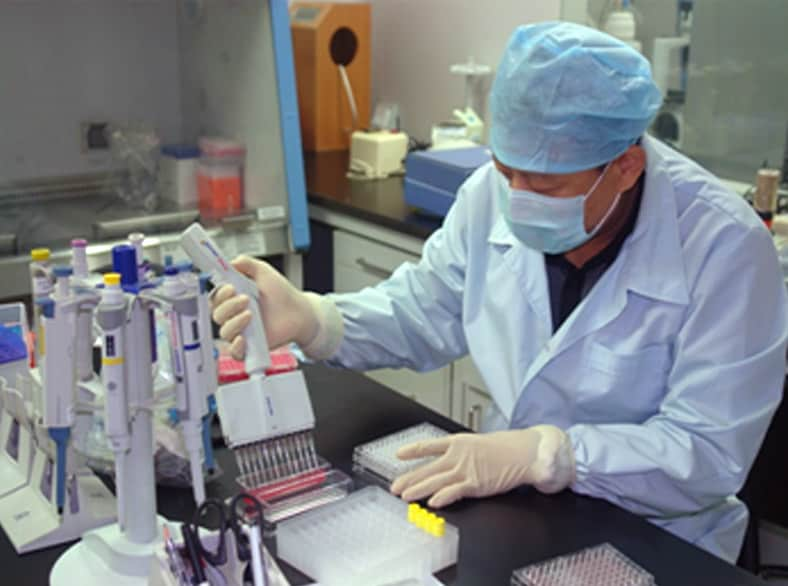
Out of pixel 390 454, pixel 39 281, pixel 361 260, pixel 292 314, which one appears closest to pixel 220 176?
pixel 361 260

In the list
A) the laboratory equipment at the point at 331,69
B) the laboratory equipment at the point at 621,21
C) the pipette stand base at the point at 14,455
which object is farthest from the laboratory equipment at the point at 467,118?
the pipette stand base at the point at 14,455

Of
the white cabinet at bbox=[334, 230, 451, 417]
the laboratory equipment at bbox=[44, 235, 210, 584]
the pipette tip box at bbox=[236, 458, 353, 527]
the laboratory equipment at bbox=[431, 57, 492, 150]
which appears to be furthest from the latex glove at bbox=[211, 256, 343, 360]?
the laboratory equipment at bbox=[431, 57, 492, 150]

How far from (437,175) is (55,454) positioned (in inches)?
56.4

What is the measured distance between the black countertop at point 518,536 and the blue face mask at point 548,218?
0.31m

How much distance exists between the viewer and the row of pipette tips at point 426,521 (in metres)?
1.11

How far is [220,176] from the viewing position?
98.3 inches

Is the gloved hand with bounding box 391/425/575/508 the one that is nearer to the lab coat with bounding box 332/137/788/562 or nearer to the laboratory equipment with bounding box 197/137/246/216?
the lab coat with bounding box 332/137/788/562

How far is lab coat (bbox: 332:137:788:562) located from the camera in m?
1.32

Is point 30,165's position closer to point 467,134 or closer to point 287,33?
point 287,33

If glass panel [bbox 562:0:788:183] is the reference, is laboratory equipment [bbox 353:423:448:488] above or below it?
below

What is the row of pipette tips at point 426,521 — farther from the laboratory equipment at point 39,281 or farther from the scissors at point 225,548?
the laboratory equipment at point 39,281

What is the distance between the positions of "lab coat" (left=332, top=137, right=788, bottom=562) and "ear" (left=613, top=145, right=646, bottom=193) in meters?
0.03

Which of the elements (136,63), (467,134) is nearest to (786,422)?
(467,134)

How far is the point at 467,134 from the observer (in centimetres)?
275
